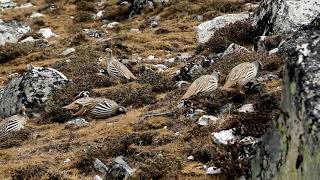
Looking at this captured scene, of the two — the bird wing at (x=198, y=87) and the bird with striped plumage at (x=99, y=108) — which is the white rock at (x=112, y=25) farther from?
the bird wing at (x=198, y=87)

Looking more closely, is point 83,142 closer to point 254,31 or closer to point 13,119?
point 13,119

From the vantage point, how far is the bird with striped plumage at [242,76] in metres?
14.8

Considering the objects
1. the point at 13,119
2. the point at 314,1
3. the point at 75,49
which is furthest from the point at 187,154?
the point at 75,49

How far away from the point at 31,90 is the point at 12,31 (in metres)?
18.5

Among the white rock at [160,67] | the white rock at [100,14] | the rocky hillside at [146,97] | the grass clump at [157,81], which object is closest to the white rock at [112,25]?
the rocky hillside at [146,97]

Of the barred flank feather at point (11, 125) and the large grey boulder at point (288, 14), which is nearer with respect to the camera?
the barred flank feather at point (11, 125)

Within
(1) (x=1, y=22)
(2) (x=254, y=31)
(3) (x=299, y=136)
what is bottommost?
(1) (x=1, y=22)

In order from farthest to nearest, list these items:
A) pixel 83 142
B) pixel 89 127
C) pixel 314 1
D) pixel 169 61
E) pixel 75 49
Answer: pixel 75 49 < pixel 169 61 < pixel 314 1 < pixel 89 127 < pixel 83 142

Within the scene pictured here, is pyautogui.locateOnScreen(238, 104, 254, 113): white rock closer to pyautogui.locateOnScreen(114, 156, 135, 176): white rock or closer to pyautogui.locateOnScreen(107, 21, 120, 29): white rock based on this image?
pyautogui.locateOnScreen(114, 156, 135, 176): white rock

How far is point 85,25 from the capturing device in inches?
1532

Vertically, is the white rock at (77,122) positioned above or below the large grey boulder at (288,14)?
below

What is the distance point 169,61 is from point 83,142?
36.1 feet

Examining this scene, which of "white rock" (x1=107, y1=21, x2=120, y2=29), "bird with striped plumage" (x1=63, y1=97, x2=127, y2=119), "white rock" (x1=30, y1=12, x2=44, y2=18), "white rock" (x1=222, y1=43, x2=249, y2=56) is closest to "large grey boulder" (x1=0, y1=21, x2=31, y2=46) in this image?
"white rock" (x1=30, y1=12, x2=44, y2=18)

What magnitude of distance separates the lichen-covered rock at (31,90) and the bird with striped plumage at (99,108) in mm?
2552
